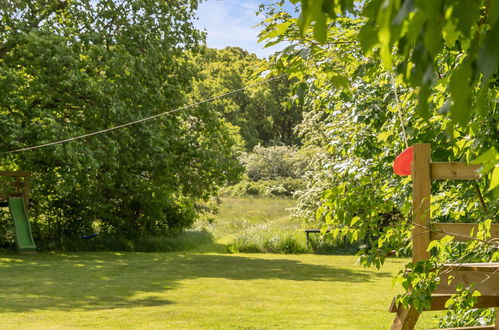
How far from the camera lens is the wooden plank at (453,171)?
3.32 metres

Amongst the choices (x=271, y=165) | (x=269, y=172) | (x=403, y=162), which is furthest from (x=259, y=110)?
(x=403, y=162)

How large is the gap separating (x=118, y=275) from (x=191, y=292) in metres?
2.53

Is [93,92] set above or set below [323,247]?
above

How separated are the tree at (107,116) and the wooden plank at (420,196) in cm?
1131

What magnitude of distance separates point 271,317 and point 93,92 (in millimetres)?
8963

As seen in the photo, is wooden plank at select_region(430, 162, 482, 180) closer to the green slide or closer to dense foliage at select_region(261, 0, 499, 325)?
dense foliage at select_region(261, 0, 499, 325)

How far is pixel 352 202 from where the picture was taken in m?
3.47

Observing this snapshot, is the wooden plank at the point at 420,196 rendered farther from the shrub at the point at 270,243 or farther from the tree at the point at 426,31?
the shrub at the point at 270,243

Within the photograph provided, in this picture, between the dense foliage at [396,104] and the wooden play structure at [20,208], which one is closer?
the dense foliage at [396,104]

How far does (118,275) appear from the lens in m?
11.6

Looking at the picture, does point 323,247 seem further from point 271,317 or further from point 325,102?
point 325,102

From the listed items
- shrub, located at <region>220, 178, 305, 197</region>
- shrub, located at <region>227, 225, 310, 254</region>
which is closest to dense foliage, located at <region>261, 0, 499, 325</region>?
shrub, located at <region>227, 225, 310, 254</region>

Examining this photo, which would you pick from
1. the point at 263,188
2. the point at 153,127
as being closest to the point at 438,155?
the point at 153,127

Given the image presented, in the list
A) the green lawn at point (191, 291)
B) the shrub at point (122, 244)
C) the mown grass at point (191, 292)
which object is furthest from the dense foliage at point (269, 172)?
the mown grass at point (191, 292)
